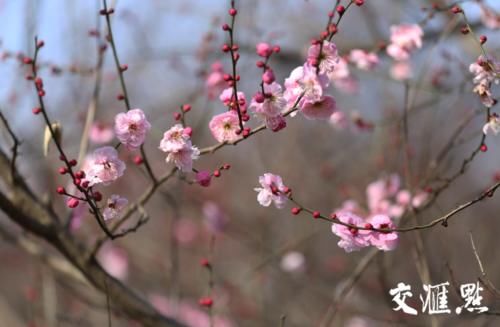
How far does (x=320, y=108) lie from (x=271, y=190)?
281mm

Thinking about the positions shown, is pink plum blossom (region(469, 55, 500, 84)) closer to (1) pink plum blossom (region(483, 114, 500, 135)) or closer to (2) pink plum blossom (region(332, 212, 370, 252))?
(1) pink plum blossom (region(483, 114, 500, 135))

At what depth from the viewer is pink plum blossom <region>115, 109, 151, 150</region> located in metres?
1.71

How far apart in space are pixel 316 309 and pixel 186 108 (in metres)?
4.19

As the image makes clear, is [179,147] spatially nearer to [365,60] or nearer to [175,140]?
[175,140]

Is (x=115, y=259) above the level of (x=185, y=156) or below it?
above

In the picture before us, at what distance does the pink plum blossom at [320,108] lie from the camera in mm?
1712

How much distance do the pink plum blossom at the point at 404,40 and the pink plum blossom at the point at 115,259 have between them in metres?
4.16

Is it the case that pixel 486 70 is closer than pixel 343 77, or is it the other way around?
pixel 486 70

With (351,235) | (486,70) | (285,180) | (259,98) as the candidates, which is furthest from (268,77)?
(285,180)

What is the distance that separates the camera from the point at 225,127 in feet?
5.96

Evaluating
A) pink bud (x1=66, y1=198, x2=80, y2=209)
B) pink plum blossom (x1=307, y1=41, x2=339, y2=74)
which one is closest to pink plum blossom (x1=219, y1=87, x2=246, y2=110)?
pink plum blossom (x1=307, y1=41, x2=339, y2=74)

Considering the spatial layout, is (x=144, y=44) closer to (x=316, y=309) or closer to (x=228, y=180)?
(x=316, y=309)

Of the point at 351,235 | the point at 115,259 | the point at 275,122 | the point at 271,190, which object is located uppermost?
the point at 115,259

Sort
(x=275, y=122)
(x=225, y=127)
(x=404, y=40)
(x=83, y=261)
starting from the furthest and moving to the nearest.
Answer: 1. (x=404, y=40)
2. (x=83, y=261)
3. (x=225, y=127)
4. (x=275, y=122)
